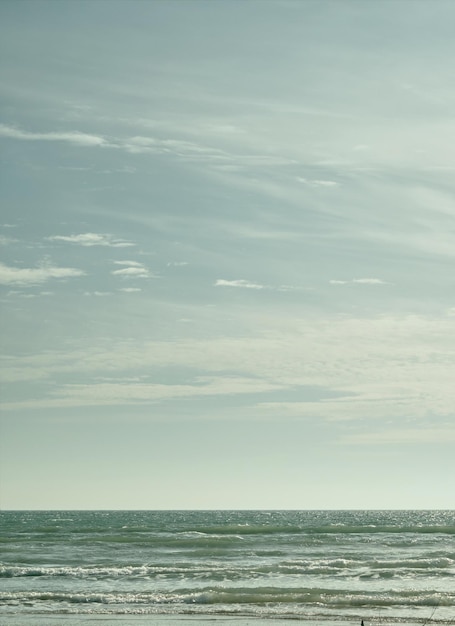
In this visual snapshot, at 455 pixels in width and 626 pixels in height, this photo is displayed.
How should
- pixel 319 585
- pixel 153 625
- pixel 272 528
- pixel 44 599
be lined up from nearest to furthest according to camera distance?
pixel 153 625 < pixel 44 599 < pixel 319 585 < pixel 272 528

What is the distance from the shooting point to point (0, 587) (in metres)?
31.2

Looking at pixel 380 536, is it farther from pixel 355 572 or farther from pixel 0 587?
pixel 0 587

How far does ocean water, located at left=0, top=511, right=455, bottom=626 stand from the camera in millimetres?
25234

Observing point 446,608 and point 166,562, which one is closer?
point 446,608

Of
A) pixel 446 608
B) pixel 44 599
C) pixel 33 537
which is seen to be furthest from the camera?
pixel 33 537

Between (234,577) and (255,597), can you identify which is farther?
(234,577)

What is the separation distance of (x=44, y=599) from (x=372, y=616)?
36.9 ft

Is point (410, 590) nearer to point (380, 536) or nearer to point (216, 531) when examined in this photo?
point (380, 536)

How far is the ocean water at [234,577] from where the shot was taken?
993 inches

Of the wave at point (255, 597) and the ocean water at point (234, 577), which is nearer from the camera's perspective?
the ocean water at point (234, 577)

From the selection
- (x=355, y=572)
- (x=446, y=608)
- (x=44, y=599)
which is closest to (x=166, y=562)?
(x=355, y=572)

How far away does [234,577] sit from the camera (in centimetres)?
3309

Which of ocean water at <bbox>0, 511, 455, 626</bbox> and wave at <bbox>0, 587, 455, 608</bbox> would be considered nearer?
ocean water at <bbox>0, 511, 455, 626</bbox>

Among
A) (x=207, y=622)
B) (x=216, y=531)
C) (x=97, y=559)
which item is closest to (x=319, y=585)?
(x=207, y=622)
